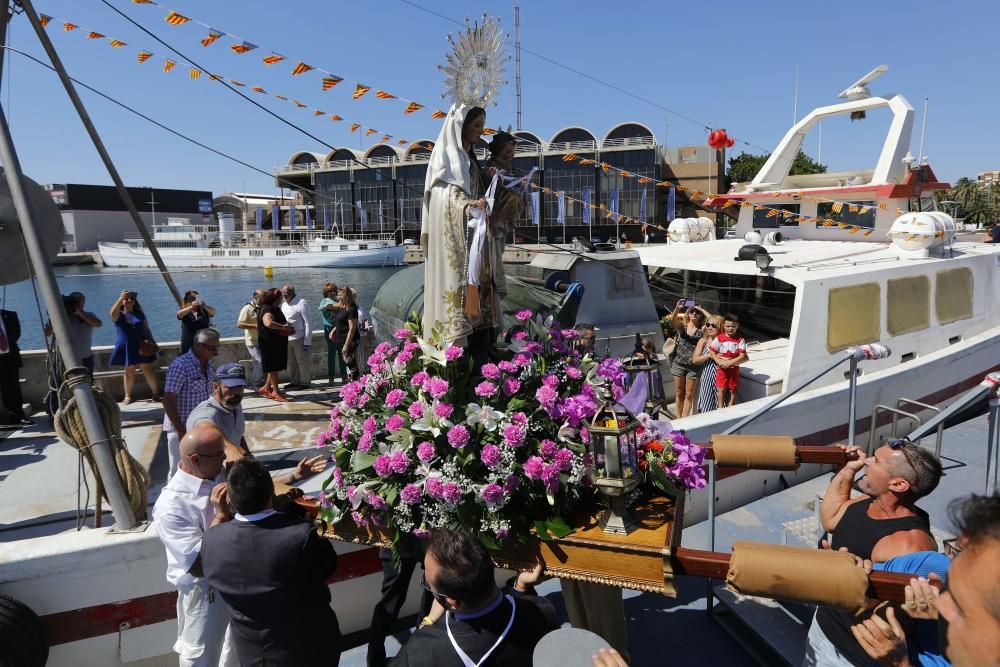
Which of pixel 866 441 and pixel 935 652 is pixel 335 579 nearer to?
pixel 935 652

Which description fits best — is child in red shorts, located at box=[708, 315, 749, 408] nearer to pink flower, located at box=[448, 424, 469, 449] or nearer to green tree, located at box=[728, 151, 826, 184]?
pink flower, located at box=[448, 424, 469, 449]

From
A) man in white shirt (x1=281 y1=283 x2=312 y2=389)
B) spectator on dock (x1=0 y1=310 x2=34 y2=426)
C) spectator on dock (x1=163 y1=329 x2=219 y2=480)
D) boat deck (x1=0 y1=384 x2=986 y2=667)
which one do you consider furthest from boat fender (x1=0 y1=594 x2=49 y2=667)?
man in white shirt (x1=281 y1=283 x2=312 y2=389)

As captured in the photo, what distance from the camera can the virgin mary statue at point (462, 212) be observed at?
3.18 m

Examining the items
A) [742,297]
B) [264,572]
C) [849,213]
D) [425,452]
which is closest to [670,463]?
[425,452]

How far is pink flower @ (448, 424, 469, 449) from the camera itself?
8.92 ft

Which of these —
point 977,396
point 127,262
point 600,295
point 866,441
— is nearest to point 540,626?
point 977,396

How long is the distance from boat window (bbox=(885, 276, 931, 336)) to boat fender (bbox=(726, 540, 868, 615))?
6.63 m

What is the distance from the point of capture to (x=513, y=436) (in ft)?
8.95

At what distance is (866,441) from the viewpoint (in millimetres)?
7062

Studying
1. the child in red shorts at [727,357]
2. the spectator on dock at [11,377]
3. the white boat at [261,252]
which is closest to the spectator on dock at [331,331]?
the spectator on dock at [11,377]

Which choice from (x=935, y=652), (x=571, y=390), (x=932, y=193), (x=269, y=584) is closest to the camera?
(x=935, y=652)

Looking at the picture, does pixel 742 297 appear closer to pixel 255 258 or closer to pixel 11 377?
pixel 11 377

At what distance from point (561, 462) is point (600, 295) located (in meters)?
4.95

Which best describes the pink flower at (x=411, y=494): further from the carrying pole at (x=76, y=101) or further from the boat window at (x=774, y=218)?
the boat window at (x=774, y=218)
